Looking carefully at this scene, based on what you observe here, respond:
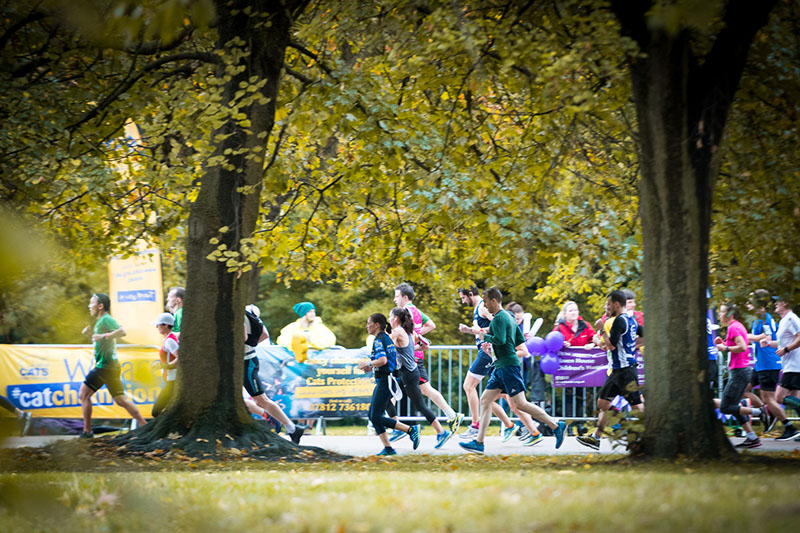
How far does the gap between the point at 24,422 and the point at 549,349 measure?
15036mm

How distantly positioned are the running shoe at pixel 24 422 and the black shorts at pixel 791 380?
14.7 meters

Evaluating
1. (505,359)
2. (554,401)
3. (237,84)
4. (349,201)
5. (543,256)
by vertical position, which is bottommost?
(554,401)

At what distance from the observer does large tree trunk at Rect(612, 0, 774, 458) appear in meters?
8.77

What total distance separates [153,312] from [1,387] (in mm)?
14553

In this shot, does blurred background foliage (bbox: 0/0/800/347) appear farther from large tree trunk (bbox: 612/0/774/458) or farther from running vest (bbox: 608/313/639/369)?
running vest (bbox: 608/313/639/369)

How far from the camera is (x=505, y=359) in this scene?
40.2 feet

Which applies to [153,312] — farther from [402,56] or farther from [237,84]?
[402,56]

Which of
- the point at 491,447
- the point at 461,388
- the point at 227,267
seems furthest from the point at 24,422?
the point at 461,388

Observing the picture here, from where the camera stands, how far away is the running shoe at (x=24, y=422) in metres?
1.73

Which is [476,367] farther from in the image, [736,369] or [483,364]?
[736,369]

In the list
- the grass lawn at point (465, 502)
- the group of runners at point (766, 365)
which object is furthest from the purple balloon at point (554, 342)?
the grass lawn at point (465, 502)

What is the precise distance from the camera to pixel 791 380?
14.7m

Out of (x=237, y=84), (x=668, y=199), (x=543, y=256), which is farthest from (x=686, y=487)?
(x=237, y=84)

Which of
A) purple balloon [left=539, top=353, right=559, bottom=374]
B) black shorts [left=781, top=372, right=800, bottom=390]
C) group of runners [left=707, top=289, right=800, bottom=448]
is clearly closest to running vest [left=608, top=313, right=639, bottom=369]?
group of runners [left=707, top=289, right=800, bottom=448]
